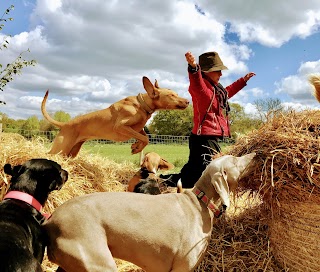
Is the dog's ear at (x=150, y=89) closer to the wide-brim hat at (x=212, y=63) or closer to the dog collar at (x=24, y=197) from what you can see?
the wide-brim hat at (x=212, y=63)

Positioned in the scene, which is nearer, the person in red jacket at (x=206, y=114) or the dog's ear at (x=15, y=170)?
the dog's ear at (x=15, y=170)

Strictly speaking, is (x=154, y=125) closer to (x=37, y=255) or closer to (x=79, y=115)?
(x=79, y=115)

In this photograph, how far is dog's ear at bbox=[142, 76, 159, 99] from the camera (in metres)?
7.06

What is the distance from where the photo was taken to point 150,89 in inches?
280

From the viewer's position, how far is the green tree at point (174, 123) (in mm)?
41656

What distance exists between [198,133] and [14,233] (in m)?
3.85

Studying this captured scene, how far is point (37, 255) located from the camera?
3279mm

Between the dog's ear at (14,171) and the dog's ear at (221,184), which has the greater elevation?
the dog's ear at (14,171)

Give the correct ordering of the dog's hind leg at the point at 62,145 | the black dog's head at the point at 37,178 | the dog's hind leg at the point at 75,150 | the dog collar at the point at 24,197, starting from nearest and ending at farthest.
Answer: the dog collar at the point at 24,197
the black dog's head at the point at 37,178
the dog's hind leg at the point at 62,145
the dog's hind leg at the point at 75,150

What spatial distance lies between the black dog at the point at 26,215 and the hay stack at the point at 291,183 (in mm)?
2238

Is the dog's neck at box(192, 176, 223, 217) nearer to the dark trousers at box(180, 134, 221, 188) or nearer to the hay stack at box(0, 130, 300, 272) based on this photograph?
the hay stack at box(0, 130, 300, 272)

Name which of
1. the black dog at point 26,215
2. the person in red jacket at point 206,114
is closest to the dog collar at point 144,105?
the person in red jacket at point 206,114

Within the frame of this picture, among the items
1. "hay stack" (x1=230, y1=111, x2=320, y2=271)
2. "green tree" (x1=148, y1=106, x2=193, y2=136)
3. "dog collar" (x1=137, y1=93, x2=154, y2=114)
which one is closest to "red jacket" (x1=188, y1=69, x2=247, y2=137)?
"dog collar" (x1=137, y1=93, x2=154, y2=114)

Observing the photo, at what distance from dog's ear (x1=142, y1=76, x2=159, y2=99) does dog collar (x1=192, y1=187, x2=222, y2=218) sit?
3377mm
